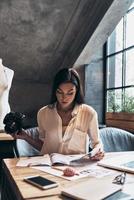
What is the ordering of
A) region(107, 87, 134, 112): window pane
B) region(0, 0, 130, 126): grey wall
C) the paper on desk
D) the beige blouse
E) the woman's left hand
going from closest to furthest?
the paper on desk, the woman's left hand, the beige blouse, region(107, 87, 134, 112): window pane, region(0, 0, 130, 126): grey wall

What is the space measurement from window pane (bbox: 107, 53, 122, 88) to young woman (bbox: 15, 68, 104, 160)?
1.86m

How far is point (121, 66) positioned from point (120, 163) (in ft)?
7.74

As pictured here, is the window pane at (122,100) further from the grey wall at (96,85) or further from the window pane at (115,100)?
the grey wall at (96,85)

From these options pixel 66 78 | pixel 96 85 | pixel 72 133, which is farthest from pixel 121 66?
pixel 72 133

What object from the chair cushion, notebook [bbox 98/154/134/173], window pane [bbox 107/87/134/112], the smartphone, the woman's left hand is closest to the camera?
the smartphone

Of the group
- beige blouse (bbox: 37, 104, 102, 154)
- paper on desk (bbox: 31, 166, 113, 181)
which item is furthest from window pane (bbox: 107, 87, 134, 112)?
paper on desk (bbox: 31, 166, 113, 181)

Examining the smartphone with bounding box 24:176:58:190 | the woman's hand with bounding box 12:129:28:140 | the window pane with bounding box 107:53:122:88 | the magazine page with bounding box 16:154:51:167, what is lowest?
the magazine page with bounding box 16:154:51:167

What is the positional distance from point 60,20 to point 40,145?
2121mm

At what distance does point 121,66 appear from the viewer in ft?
11.9

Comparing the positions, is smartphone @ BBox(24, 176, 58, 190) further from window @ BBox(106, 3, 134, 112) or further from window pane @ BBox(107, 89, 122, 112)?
window pane @ BBox(107, 89, 122, 112)

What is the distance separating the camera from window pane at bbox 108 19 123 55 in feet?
12.1

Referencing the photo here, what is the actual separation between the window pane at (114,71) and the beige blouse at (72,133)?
6.15ft

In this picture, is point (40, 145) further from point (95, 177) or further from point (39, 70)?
point (39, 70)

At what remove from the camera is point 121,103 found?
3.40m
